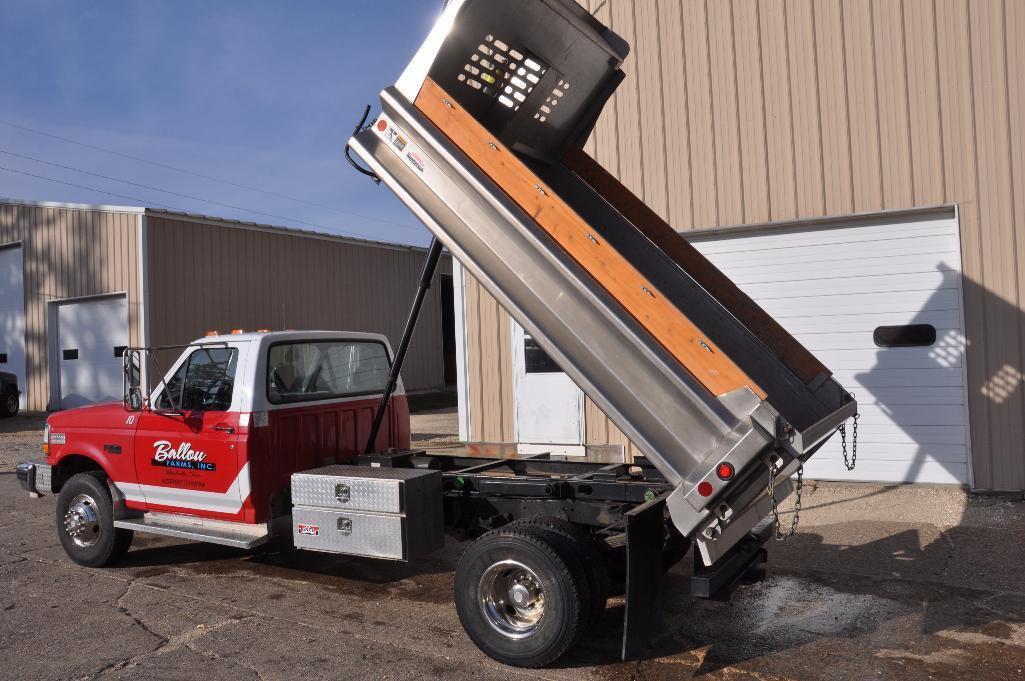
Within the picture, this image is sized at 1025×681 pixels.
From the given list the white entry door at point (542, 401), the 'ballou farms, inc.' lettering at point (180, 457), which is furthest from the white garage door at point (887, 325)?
the 'ballou farms, inc.' lettering at point (180, 457)

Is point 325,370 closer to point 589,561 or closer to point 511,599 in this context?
point 511,599

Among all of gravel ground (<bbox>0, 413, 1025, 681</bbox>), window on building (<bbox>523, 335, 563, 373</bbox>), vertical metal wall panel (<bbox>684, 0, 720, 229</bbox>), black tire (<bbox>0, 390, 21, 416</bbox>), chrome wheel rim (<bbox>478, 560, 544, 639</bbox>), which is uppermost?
vertical metal wall panel (<bbox>684, 0, 720, 229</bbox>)

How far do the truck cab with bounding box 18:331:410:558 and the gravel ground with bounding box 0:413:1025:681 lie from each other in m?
0.64

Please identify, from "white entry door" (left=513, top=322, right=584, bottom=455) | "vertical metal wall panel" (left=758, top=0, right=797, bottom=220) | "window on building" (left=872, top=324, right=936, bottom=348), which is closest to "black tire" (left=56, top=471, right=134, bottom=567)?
Answer: "white entry door" (left=513, top=322, right=584, bottom=455)

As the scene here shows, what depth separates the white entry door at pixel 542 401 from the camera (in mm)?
10711

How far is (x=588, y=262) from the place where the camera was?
411 centimetres

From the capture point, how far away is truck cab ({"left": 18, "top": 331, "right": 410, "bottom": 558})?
5.81 m

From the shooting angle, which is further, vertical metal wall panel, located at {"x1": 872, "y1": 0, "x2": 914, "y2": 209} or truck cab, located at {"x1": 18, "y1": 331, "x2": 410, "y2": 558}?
vertical metal wall panel, located at {"x1": 872, "y1": 0, "x2": 914, "y2": 209}

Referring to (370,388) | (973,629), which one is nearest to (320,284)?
(370,388)

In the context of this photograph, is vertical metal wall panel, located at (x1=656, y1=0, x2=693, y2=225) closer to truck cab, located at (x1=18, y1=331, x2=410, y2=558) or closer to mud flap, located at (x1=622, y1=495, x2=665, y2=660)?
truck cab, located at (x1=18, y1=331, x2=410, y2=558)

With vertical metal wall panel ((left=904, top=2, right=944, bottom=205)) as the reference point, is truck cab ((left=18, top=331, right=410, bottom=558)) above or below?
below

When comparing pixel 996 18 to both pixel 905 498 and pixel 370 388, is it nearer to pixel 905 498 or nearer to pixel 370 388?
pixel 905 498

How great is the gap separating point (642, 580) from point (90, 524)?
16.1 feet

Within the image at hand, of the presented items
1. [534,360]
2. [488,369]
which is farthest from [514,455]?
[488,369]
